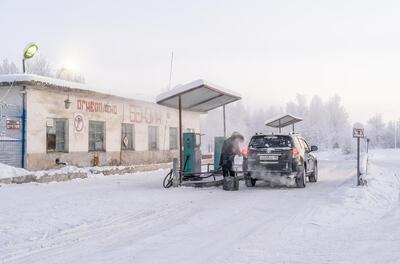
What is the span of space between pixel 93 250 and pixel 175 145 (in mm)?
22299

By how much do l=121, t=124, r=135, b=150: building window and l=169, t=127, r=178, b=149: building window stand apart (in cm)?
395

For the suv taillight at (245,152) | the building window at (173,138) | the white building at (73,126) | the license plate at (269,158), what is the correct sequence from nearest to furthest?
1. the license plate at (269,158)
2. the suv taillight at (245,152)
3. the white building at (73,126)
4. the building window at (173,138)

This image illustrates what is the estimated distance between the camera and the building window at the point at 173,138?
1131 inches

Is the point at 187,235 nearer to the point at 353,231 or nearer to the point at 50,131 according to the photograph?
the point at 353,231

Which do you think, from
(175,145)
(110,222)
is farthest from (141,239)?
(175,145)

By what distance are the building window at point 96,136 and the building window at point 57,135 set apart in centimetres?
170

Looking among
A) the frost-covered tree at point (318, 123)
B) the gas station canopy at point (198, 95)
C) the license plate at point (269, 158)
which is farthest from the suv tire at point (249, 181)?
the frost-covered tree at point (318, 123)

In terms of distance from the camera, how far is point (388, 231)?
748 centimetres

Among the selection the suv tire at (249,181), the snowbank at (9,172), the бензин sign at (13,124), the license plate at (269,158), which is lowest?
the suv tire at (249,181)

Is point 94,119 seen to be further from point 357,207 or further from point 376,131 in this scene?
point 376,131

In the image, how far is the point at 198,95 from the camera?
16.3 m

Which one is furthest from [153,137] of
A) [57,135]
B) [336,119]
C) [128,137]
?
[336,119]

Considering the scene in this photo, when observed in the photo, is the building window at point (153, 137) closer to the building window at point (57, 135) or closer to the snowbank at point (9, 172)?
the building window at point (57, 135)

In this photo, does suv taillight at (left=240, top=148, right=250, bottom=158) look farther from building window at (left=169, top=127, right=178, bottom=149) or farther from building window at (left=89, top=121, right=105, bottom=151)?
building window at (left=169, top=127, right=178, bottom=149)
